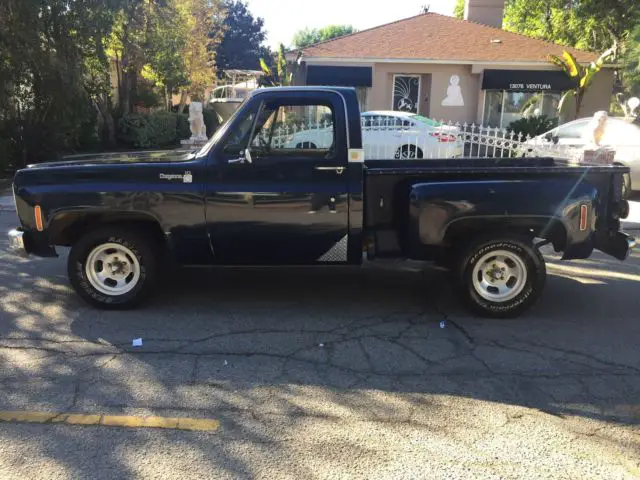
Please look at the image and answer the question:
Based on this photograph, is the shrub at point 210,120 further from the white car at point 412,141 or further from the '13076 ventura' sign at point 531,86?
the white car at point 412,141

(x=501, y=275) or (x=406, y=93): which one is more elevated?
(x=406, y=93)

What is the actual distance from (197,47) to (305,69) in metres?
12.9

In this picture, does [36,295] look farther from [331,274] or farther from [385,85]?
[385,85]

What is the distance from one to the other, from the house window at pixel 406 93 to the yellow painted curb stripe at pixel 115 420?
1935 cm

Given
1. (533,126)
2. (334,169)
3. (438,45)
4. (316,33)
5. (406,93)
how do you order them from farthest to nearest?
(316,33), (406,93), (438,45), (533,126), (334,169)

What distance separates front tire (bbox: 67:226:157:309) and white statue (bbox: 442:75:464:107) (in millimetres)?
18082

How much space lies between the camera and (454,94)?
21172 millimetres

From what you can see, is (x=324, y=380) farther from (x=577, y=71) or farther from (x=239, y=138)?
(x=577, y=71)

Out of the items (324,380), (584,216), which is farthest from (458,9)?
(324,380)

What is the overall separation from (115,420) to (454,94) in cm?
2005

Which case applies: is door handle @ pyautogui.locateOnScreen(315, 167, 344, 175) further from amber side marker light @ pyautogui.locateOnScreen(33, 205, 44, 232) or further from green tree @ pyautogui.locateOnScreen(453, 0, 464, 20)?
green tree @ pyautogui.locateOnScreen(453, 0, 464, 20)

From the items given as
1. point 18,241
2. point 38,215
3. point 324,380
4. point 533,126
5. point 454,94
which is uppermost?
point 454,94

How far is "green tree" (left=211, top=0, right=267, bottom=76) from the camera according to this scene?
60312mm

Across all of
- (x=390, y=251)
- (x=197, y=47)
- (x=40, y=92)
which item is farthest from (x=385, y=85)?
(x=390, y=251)
